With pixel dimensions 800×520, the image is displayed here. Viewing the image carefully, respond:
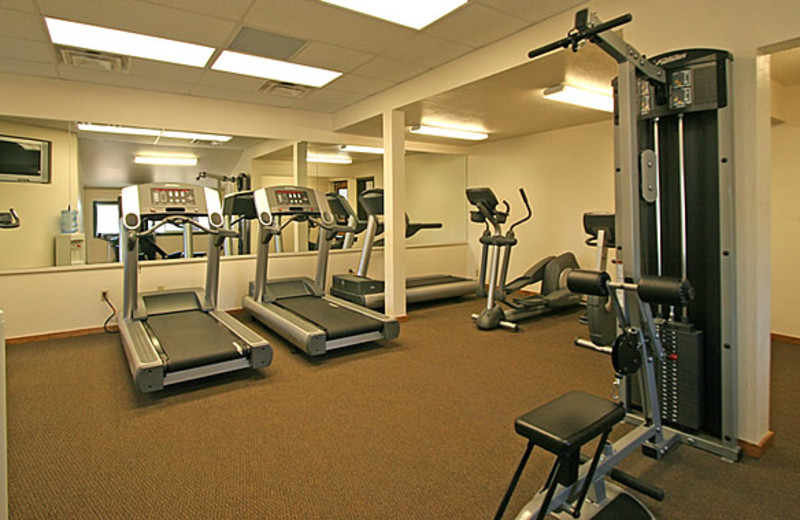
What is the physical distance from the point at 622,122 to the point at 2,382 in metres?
2.38

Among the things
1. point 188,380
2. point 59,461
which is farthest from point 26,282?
point 59,461

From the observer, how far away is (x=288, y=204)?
14.9 feet

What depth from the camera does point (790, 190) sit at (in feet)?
14.4

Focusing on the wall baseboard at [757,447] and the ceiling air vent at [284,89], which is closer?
the wall baseboard at [757,447]

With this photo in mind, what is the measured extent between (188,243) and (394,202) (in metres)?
2.50

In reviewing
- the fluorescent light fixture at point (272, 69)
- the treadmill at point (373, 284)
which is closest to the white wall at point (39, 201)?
the fluorescent light fixture at point (272, 69)

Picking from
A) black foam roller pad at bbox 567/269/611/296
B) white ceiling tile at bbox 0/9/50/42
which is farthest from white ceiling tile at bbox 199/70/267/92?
black foam roller pad at bbox 567/269/611/296

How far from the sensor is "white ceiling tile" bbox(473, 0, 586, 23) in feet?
10.0

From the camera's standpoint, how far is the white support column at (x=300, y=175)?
240 inches

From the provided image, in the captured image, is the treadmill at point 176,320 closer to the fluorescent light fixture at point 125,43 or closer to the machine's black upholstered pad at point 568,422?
the fluorescent light fixture at point 125,43

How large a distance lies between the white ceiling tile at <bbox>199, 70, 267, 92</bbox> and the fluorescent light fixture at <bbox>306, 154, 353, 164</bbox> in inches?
55.4

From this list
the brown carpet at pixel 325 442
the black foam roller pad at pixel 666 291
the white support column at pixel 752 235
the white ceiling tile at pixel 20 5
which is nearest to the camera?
the black foam roller pad at pixel 666 291

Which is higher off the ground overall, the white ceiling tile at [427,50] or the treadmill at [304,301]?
the white ceiling tile at [427,50]

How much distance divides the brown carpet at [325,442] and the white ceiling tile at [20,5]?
2650mm
